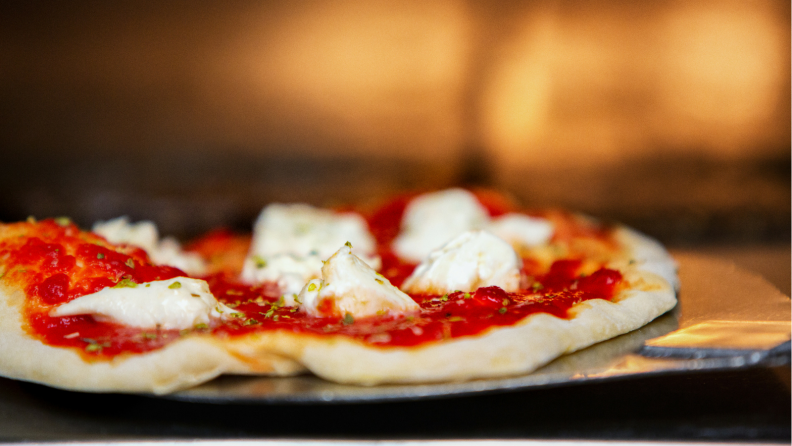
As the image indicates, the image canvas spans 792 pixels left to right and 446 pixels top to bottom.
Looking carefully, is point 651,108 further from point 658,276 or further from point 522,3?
point 658,276

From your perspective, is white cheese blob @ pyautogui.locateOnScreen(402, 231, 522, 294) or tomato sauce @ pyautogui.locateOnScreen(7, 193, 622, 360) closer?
tomato sauce @ pyautogui.locateOnScreen(7, 193, 622, 360)

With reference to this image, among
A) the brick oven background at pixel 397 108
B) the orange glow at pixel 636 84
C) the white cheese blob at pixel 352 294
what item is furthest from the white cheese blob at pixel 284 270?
the orange glow at pixel 636 84

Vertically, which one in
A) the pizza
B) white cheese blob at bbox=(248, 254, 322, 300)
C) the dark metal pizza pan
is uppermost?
white cheese blob at bbox=(248, 254, 322, 300)

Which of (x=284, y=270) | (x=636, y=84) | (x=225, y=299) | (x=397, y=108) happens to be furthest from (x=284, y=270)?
(x=636, y=84)

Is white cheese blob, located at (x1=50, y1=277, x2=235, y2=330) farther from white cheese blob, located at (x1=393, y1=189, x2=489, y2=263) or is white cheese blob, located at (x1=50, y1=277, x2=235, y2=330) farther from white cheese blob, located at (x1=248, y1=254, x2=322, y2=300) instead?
white cheese blob, located at (x1=393, y1=189, x2=489, y2=263)

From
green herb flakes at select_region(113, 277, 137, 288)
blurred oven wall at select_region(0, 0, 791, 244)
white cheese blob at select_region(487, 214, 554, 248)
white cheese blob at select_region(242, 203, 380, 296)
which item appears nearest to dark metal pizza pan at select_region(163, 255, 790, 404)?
green herb flakes at select_region(113, 277, 137, 288)

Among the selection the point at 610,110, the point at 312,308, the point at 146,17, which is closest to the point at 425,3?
the point at 610,110

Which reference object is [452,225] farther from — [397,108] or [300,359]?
[397,108]
